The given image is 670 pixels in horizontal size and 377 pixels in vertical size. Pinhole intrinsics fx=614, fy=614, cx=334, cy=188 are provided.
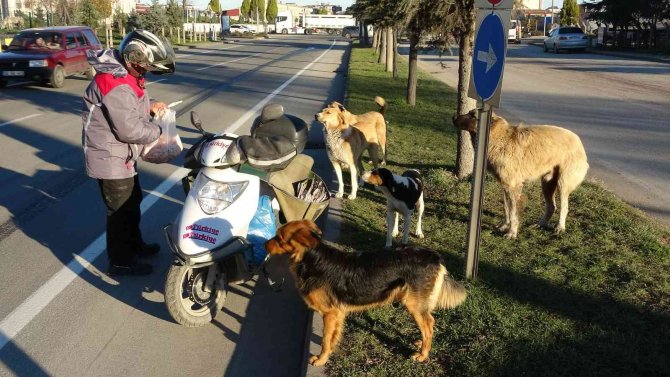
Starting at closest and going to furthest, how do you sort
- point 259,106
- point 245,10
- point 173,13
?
point 259,106 → point 173,13 → point 245,10

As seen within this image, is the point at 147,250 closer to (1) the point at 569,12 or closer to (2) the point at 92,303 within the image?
(2) the point at 92,303

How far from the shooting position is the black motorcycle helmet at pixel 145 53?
4.79 meters

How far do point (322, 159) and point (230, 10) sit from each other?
13125 centimetres

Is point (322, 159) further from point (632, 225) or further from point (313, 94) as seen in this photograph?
point (313, 94)

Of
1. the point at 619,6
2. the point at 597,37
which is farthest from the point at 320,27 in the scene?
the point at 619,6

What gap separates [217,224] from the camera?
418cm

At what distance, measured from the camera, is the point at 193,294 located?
441 centimetres

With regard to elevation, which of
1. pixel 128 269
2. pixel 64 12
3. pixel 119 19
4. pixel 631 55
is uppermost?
pixel 119 19

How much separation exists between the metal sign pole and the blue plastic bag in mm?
1582

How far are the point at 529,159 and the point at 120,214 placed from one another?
151 inches

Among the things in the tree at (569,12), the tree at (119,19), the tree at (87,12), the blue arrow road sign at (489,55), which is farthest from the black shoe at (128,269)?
the tree at (569,12)

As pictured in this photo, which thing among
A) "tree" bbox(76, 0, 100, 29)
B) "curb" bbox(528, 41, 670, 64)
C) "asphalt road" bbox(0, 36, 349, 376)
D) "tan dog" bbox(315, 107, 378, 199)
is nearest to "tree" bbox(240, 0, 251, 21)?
"tree" bbox(76, 0, 100, 29)

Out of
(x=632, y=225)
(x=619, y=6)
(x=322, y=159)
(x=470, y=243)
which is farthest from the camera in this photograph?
(x=619, y=6)

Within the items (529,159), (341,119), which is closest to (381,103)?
(341,119)
